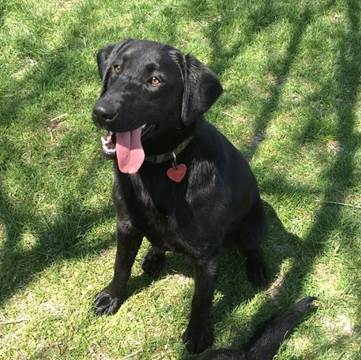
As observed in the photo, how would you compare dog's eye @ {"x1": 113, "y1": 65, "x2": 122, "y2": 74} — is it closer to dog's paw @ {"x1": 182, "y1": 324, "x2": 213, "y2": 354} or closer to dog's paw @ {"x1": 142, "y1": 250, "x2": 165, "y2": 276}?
dog's paw @ {"x1": 142, "y1": 250, "x2": 165, "y2": 276}

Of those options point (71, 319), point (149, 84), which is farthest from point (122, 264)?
point (149, 84)

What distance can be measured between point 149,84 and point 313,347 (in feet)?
5.68

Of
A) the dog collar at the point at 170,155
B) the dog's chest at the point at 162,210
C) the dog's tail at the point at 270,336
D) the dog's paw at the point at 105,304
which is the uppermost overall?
the dog collar at the point at 170,155

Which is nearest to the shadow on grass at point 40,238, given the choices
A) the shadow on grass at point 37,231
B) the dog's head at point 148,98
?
the shadow on grass at point 37,231

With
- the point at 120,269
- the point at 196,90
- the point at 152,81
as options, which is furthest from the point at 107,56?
the point at 120,269

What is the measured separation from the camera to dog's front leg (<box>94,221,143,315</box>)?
9.36 feet

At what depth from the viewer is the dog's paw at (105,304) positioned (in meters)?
3.13

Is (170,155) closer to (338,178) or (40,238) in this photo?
(40,238)

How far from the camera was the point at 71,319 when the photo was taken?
3.11 meters

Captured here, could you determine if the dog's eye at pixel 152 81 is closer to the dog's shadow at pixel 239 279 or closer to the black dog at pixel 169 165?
the black dog at pixel 169 165

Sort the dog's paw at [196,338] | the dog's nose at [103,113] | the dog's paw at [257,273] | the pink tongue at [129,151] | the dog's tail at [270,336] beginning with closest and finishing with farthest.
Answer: the dog's nose at [103,113], the pink tongue at [129,151], the dog's tail at [270,336], the dog's paw at [196,338], the dog's paw at [257,273]

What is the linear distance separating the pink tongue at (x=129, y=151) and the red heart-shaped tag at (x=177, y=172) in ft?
0.84

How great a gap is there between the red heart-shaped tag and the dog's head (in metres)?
0.12

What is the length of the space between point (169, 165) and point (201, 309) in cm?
86
